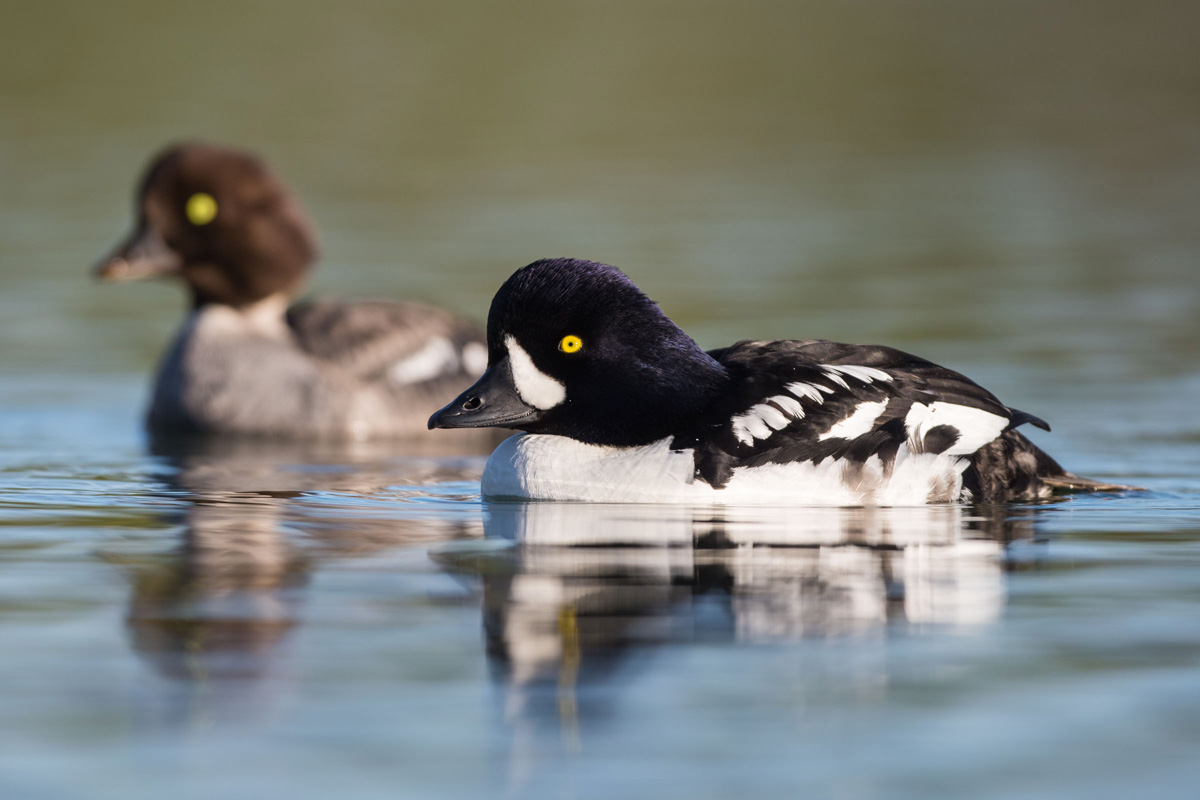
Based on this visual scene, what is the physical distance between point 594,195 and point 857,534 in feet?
53.3

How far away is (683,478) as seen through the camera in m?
7.17

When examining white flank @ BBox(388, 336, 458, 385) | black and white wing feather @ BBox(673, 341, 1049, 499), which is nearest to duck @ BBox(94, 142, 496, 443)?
white flank @ BBox(388, 336, 458, 385)

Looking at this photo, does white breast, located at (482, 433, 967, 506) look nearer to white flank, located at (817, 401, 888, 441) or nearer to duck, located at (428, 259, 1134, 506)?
duck, located at (428, 259, 1134, 506)

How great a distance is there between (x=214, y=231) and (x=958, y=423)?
234 inches

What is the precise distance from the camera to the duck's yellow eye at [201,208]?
38.9ft

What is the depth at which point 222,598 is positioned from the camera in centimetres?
574

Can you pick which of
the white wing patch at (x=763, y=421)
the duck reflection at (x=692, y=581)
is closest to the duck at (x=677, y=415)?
the white wing patch at (x=763, y=421)

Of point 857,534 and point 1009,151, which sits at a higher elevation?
point 1009,151

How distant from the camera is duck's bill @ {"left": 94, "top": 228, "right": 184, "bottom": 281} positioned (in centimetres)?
1168

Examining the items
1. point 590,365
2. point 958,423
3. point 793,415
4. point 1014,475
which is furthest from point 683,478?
point 1014,475

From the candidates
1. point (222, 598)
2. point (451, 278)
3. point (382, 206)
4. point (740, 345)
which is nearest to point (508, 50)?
point (382, 206)

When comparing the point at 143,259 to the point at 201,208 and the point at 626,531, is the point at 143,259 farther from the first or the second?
the point at 626,531

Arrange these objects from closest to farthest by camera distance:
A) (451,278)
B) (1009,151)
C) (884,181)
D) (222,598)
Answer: (222,598) → (451,278) → (884,181) → (1009,151)

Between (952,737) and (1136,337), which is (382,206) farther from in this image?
(952,737)
